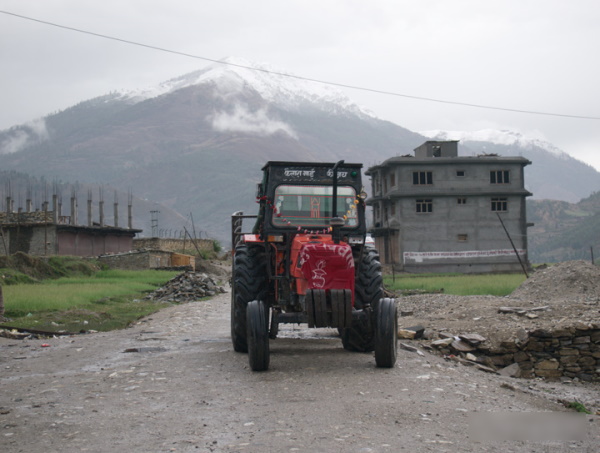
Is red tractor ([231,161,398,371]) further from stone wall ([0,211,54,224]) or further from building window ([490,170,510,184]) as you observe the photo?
building window ([490,170,510,184])

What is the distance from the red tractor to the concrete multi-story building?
55.6 metres

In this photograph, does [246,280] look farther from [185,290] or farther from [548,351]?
[185,290]

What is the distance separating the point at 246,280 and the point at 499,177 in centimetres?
6074

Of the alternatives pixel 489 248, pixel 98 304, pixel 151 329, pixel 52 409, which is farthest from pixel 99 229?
pixel 52 409

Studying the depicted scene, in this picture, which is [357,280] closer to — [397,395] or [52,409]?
[397,395]

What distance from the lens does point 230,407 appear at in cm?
882

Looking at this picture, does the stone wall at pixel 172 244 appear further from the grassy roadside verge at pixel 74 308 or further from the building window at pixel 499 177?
the grassy roadside verge at pixel 74 308

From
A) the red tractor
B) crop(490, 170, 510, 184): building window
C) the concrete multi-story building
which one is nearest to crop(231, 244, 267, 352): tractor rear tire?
the red tractor

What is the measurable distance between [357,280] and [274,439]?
18.1ft

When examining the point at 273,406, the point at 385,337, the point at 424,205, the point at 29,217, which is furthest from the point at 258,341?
the point at 424,205

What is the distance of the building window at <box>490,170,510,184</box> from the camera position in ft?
228

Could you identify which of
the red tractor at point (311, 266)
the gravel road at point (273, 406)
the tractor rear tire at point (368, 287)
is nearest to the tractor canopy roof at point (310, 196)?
the red tractor at point (311, 266)

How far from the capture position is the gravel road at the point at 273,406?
7.34 metres

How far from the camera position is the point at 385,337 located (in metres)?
11.4
